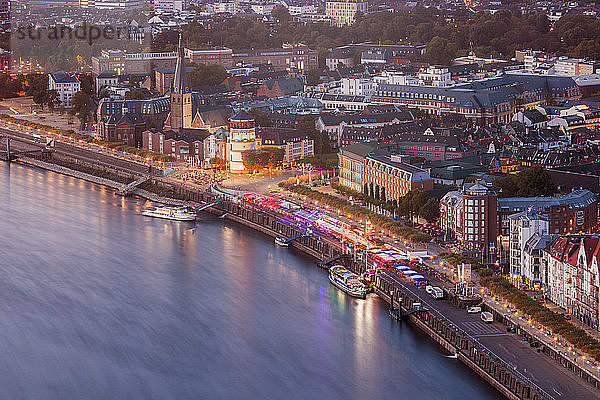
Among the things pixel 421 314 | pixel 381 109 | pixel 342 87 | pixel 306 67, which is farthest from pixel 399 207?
pixel 306 67

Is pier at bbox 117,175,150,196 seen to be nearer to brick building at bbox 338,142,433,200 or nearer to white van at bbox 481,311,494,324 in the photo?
brick building at bbox 338,142,433,200

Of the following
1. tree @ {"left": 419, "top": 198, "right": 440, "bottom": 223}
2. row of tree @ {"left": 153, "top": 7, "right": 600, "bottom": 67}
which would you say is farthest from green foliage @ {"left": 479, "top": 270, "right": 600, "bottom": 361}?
row of tree @ {"left": 153, "top": 7, "right": 600, "bottom": 67}

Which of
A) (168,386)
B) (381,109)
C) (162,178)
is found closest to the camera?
(168,386)

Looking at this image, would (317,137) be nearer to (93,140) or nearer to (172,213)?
(93,140)

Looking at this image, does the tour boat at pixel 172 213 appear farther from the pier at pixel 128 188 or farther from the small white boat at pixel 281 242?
the small white boat at pixel 281 242

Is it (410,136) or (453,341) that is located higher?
(410,136)

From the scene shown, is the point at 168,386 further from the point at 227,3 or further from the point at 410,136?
the point at 227,3
